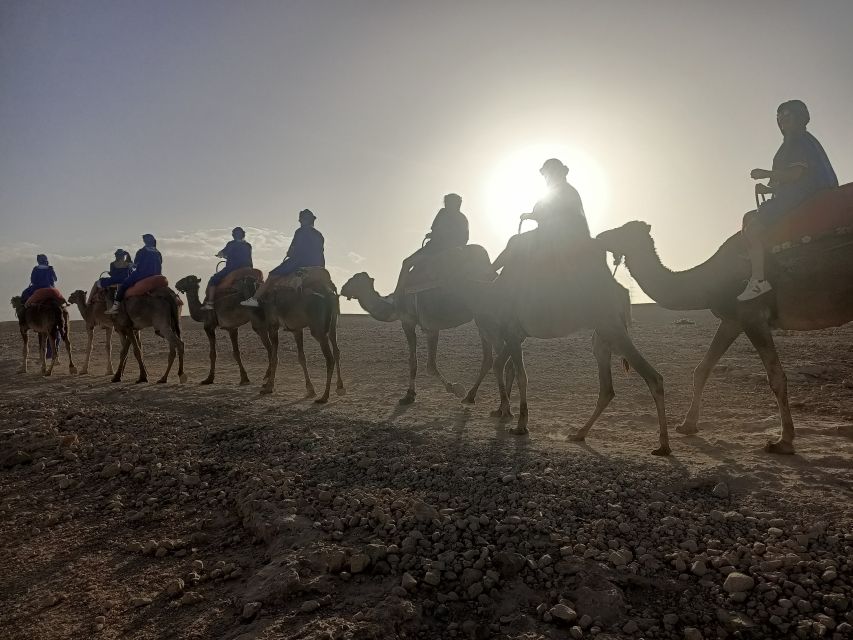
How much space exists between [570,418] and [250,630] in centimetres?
590

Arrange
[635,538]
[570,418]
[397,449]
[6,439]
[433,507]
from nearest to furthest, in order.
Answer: [635,538]
[433,507]
[397,449]
[6,439]
[570,418]

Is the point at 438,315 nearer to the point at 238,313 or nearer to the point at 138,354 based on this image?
the point at 238,313

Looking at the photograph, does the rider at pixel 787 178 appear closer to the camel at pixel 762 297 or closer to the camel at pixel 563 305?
the camel at pixel 762 297

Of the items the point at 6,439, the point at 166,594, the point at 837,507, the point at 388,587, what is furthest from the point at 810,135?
the point at 6,439

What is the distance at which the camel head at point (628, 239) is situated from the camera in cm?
677

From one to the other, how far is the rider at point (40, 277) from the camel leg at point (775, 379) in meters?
18.1

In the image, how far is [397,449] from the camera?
575 centimetres

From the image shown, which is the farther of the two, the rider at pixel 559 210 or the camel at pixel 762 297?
the rider at pixel 559 210

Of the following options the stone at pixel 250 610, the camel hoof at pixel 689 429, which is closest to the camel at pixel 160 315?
the stone at pixel 250 610

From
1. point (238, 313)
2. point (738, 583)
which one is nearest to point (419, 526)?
point (738, 583)

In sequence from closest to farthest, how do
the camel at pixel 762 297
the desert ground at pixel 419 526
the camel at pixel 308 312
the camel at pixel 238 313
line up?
the desert ground at pixel 419 526 < the camel at pixel 762 297 < the camel at pixel 308 312 < the camel at pixel 238 313

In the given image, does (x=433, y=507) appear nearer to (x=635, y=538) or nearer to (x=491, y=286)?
(x=635, y=538)

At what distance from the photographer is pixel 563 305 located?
22.0 feet

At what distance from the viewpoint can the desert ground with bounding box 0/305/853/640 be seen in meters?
3.12
